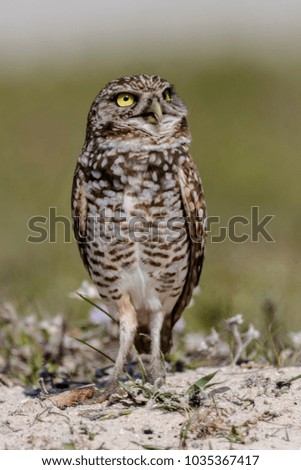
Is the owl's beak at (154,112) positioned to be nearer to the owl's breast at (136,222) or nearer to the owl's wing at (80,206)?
the owl's breast at (136,222)

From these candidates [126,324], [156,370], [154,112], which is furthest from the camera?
[126,324]

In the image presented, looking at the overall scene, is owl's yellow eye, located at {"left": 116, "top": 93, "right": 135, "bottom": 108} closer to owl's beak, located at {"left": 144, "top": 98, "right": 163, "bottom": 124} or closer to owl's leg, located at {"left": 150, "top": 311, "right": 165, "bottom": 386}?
owl's beak, located at {"left": 144, "top": 98, "right": 163, "bottom": 124}

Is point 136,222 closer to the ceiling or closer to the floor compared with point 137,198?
closer to the floor

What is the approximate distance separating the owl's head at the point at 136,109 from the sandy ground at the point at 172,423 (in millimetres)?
1406

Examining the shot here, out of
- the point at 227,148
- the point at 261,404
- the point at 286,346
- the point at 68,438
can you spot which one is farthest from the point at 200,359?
the point at 227,148

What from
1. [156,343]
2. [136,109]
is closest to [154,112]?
[136,109]

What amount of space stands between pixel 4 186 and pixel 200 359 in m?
5.94

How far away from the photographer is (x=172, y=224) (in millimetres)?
4543

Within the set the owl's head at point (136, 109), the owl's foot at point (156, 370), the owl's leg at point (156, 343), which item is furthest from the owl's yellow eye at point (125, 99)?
the owl's foot at point (156, 370)

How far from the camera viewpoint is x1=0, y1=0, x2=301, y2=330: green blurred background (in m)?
6.00

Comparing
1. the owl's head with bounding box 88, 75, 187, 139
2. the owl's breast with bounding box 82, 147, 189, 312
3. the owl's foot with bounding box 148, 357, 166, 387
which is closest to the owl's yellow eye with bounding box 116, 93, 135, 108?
the owl's head with bounding box 88, 75, 187, 139

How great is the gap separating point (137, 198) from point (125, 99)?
52cm

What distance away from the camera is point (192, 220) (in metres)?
4.61

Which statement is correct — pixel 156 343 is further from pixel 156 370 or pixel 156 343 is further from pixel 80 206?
pixel 80 206
